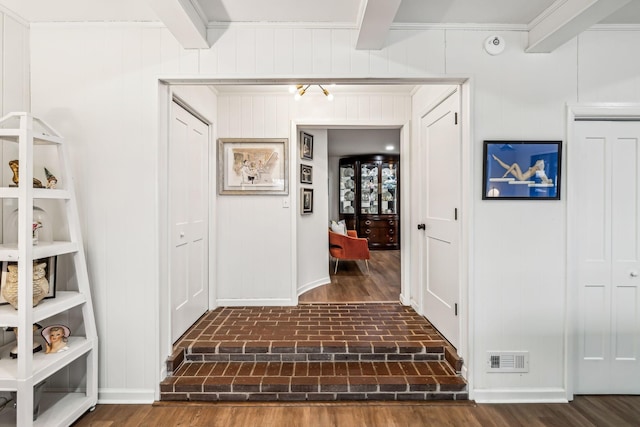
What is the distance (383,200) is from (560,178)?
573 cm

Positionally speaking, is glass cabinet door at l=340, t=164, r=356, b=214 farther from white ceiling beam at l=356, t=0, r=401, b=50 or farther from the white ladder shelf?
the white ladder shelf

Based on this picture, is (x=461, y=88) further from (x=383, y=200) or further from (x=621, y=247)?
(x=383, y=200)

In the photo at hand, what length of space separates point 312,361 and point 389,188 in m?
5.97

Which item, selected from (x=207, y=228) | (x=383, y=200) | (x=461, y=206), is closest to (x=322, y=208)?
(x=207, y=228)

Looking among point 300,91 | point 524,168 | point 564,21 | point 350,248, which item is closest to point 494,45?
point 564,21

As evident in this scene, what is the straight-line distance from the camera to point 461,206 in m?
2.23

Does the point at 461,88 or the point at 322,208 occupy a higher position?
the point at 461,88

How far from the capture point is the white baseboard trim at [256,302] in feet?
11.3

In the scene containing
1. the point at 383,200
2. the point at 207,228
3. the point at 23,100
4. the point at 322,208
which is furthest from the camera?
the point at 383,200

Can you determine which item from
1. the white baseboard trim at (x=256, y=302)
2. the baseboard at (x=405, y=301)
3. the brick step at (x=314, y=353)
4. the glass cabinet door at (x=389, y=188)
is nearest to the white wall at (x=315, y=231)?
the white baseboard trim at (x=256, y=302)

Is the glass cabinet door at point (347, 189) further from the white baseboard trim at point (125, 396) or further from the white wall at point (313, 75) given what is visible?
the white baseboard trim at point (125, 396)

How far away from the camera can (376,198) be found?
7875mm

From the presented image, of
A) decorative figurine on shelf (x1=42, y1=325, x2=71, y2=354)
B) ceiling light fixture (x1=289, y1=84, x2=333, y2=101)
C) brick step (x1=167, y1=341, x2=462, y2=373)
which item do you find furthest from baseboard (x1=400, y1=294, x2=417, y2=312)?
decorative figurine on shelf (x1=42, y1=325, x2=71, y2=354)

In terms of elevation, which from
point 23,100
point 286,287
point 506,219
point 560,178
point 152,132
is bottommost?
point 286,287
